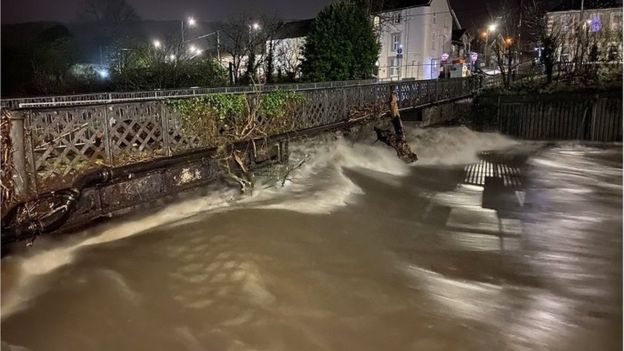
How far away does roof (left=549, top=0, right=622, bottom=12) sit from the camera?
4803cm

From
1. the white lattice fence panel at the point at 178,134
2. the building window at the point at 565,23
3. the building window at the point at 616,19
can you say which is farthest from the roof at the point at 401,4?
the white lattice fence panel at the point at 178,134

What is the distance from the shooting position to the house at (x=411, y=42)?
4862 cm

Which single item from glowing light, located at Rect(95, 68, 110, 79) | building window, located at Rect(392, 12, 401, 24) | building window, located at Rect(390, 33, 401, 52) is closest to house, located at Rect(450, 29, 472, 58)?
building window, located at Rect(390, 33, 401, 52)

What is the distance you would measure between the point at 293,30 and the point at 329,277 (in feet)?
143

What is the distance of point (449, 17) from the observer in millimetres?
A: 55031

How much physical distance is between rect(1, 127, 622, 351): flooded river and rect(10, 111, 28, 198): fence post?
2.96 ft

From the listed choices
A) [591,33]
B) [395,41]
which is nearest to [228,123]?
[591,33]

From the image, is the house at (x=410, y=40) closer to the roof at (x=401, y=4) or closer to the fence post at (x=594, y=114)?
the roof at (x=401, y=4)

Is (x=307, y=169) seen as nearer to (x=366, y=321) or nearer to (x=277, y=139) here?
(x=277, y=139)

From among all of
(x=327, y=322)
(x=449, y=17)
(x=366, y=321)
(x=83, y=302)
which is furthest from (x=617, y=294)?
(x=449, y=17)

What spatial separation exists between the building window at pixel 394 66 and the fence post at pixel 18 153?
44683mm

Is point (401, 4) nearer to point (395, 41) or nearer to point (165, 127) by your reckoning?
point (395, 41)

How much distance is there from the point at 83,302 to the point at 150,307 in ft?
2.59

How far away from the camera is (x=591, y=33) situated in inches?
1423
